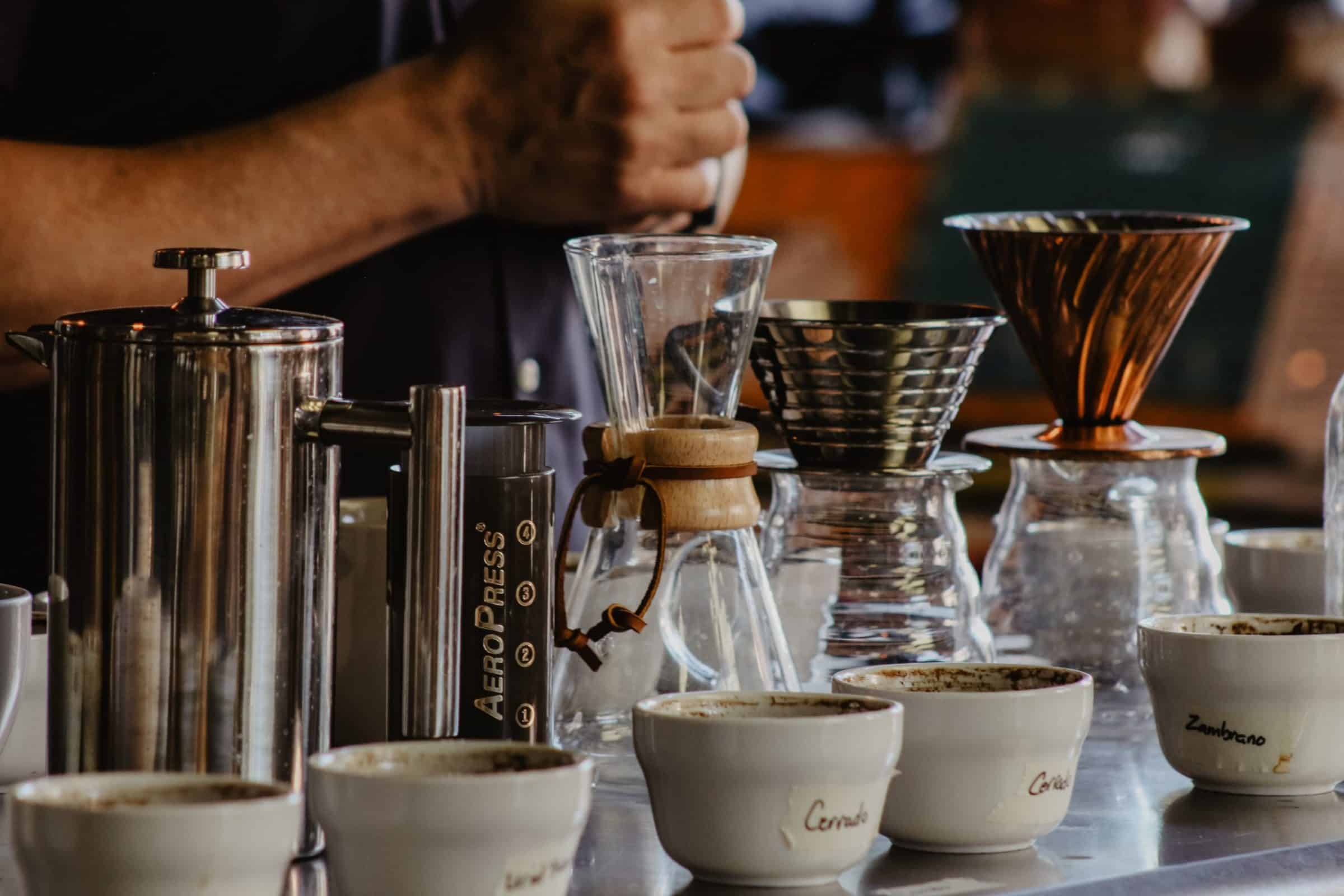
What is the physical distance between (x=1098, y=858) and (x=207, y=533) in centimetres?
35

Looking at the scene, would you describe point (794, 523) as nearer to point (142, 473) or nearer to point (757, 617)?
point (757, 617)

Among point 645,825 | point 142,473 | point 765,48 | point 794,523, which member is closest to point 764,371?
point 794,523

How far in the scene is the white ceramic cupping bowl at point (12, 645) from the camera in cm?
73

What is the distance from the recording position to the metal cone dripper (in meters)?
0.86

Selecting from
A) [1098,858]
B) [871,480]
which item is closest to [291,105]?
[871,480]

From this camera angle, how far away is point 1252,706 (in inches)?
31.5

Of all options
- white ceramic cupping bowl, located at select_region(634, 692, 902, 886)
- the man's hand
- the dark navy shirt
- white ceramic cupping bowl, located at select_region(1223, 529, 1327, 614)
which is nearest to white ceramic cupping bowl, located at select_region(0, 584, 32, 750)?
white ceramic cupping bowl, located at select_region(634, 692, 902, 886)

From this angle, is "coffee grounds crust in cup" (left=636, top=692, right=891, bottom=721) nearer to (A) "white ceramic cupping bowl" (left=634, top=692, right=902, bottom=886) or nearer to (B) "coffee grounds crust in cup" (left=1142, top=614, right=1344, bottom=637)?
(A) "white ceramic cupping bowl" (left=634, top=692, right=902, bottom=886)

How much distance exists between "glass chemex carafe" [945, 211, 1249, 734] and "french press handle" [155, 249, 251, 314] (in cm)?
45

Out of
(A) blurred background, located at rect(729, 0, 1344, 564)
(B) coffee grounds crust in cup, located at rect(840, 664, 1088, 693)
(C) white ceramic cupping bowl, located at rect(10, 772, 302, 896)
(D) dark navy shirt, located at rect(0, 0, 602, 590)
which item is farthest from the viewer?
(A) blurred background, located at rect(729, 0, 1344, 564)

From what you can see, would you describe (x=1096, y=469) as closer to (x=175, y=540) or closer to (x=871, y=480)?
(x=871, y=480)

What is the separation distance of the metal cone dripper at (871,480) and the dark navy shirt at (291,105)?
407 millimetres

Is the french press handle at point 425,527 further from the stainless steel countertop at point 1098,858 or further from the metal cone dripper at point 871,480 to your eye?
the metal cone dripper at point 871,480

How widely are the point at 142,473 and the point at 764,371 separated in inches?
13.9
